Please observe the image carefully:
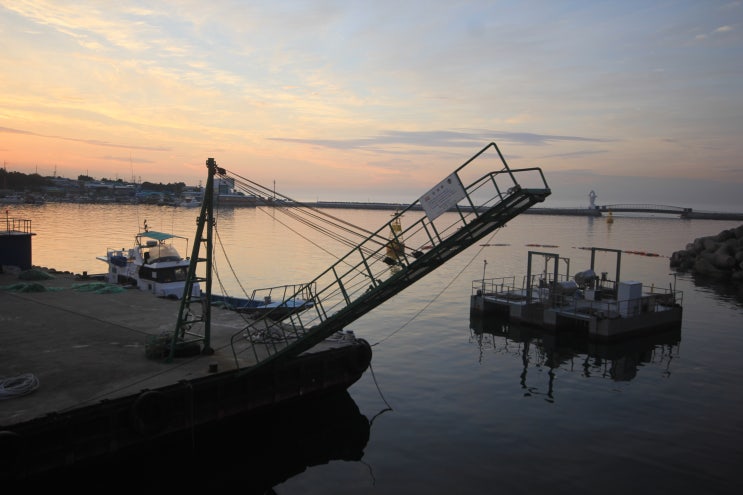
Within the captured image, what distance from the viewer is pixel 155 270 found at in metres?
31.9

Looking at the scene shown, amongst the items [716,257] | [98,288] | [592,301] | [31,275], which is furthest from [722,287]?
[31,275]

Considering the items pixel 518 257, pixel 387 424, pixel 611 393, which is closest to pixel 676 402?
pixel 611 393

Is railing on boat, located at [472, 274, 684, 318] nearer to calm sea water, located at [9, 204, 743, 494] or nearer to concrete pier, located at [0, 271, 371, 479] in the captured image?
calm sea water, located at [9, 204, 743, 494]

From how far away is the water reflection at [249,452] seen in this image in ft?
49.5

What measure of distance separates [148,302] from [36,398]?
1402cm

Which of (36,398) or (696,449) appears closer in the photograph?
(36,398)

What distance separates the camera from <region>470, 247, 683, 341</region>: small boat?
34719 millimetres

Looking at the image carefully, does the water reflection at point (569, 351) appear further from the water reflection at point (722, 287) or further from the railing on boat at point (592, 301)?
the water reflection at point (722, 287)

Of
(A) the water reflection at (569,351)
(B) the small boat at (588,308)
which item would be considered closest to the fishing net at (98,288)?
(A) the water reflection at (569,351)

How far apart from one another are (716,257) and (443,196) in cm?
7197

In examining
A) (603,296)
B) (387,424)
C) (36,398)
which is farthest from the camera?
(603,296)

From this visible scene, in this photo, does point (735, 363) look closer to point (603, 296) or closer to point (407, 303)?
point (603, 296)

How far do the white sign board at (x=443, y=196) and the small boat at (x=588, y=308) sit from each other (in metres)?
22.4

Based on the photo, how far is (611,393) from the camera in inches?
965
